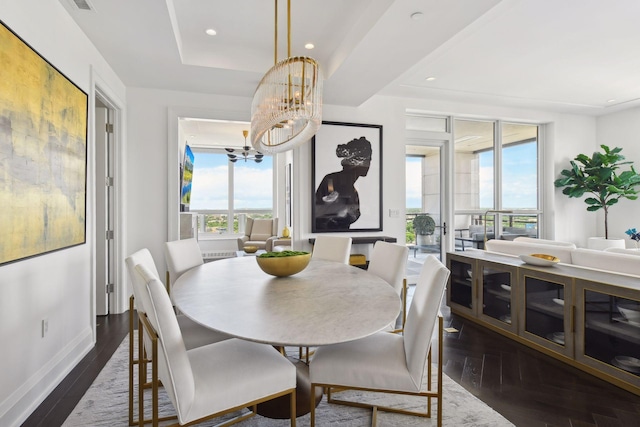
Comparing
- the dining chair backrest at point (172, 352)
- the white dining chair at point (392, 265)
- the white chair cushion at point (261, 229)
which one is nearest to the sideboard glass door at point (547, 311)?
the white dining chair at point (392, 265)

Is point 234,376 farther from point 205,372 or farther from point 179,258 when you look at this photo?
point 179,258

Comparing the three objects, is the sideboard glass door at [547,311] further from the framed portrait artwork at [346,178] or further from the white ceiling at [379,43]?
the framed portrait artwork at [346,178]

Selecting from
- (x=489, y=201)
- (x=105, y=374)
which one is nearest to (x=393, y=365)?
(x=105, y=374)

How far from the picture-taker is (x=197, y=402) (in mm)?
1278

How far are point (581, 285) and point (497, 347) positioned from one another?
832mm

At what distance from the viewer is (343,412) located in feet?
6.29

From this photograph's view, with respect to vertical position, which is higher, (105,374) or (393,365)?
(393,365)

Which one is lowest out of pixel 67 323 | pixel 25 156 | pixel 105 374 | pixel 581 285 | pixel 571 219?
pixel 105 374

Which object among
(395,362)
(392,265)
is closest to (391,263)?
(392,265)

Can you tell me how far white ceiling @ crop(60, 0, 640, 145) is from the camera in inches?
101

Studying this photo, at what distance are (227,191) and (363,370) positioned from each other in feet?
25.3

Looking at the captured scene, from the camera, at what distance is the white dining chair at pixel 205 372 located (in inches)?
48.8

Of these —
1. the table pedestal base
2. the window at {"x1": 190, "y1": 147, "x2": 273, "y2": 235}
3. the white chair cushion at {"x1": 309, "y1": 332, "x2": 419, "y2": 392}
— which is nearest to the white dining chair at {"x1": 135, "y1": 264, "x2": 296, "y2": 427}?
the white chair cushion at {"x1": 309, "y1": 332, "x2": 419, "y2": 392}

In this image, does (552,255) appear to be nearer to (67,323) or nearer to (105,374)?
(105,374)
